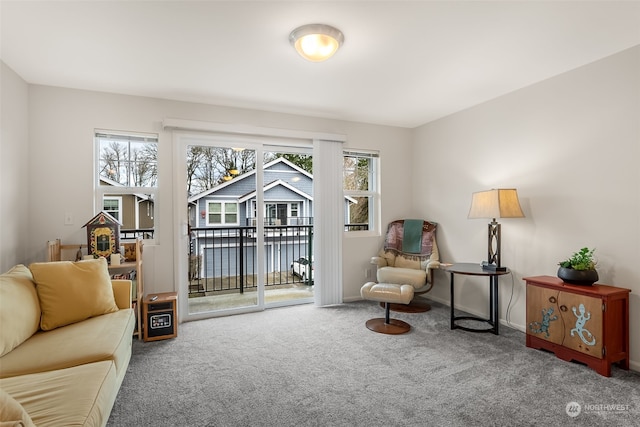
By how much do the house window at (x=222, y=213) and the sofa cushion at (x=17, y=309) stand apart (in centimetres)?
183

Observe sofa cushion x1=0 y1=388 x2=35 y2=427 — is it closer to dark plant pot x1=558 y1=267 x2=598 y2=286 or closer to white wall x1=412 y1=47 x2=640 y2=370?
dark plant pot x1=558 y1=267 x2=598 y2=286

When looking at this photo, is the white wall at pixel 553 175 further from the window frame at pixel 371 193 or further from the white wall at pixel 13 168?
the white wall at pixel 13 168

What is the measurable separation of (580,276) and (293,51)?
2.89 meters

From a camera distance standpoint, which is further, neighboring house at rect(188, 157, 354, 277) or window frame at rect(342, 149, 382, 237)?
window frame at rect(342, 149, 382, 237)

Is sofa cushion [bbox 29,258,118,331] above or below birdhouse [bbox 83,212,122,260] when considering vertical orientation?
below

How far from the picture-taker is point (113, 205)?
11.0 ft

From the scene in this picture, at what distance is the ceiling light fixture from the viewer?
2.15 m

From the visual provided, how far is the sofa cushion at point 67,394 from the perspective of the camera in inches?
48.5

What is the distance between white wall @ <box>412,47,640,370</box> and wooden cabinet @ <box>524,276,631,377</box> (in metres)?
0.18


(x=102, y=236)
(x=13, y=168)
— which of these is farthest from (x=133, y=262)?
(x=13, y=168)

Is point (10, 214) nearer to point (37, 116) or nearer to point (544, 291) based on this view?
point (37, 116)

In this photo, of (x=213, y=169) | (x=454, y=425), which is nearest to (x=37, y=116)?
(x=213, y=169)

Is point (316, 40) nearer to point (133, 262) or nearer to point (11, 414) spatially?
point (11, 414)

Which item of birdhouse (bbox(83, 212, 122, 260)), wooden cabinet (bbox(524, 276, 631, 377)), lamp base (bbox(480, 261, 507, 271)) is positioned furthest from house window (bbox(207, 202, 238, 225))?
wooden cabinet (bbox(524, 276, 631, 377))
